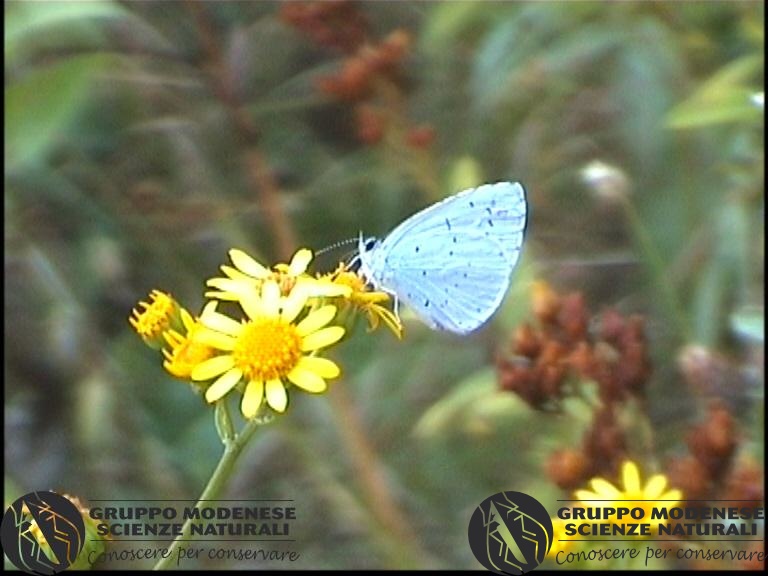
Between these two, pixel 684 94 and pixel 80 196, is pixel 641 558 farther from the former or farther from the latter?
pixel 80 196

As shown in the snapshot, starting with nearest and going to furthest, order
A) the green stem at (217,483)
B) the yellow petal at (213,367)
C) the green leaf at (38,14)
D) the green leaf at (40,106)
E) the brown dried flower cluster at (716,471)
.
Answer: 1. the green stem at (217,483)
2. the yellow petal at (213,367)
3. the brown dried flower cluster at (716,471)
4. the green leaf at (38,14)
5. the green leaf at (40,106)

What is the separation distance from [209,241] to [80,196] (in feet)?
0.71

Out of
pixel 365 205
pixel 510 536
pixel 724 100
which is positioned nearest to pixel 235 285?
pixel 510 536

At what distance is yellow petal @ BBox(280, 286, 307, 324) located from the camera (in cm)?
105

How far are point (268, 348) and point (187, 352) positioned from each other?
72 millimetres

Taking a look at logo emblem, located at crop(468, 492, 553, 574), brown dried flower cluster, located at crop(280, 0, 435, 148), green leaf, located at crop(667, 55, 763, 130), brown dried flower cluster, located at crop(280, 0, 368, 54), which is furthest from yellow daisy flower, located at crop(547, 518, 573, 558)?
brown dried flower cluster, located at crop(280, 0, 368, 54)

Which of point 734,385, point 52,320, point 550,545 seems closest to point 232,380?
point 550,545

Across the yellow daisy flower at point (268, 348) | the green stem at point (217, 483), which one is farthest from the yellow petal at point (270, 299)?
the green stem at point (217, 483)

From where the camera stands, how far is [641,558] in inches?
48.4

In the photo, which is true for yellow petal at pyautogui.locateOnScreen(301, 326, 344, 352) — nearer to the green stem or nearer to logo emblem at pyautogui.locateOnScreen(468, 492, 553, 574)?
the green stem

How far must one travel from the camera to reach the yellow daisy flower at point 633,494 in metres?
1.18

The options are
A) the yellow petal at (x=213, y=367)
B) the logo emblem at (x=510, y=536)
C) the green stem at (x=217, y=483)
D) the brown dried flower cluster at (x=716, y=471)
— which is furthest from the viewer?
the brown dried flower cluster at (x=716, y=471)

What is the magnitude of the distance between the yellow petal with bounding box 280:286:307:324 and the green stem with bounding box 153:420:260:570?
0.12m

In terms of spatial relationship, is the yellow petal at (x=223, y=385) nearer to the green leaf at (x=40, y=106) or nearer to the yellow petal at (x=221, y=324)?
the yellow petal at (x=221, y=324)
